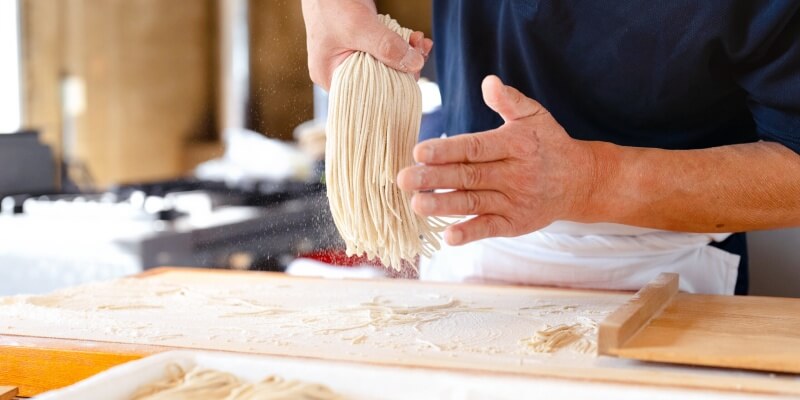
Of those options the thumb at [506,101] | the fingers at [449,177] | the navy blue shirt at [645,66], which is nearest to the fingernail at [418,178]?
the fingers at [449,177]

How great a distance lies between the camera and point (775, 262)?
7.52 feet

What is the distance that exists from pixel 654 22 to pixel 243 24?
5.44 metres

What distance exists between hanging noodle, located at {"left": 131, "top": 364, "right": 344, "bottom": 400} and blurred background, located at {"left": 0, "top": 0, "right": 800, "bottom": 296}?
0.74 m

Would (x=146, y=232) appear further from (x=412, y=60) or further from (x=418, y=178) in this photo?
(x=418, y=178)

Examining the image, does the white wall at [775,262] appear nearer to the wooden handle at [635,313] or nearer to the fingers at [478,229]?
the wooden handle at [635,313]

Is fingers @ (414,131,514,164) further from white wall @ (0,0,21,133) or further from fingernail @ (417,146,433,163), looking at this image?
white wall @ (0,0,21,133)

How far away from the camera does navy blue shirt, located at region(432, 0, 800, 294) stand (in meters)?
1.62

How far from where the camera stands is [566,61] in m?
1.83

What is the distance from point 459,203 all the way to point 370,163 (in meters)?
0.25

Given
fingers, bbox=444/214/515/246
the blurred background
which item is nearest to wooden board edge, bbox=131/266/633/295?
the blurred background

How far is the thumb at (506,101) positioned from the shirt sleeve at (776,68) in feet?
1.52

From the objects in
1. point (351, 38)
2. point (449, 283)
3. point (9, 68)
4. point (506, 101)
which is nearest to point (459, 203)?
point (506, 101)

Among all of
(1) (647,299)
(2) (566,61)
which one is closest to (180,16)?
(2) (566,61)

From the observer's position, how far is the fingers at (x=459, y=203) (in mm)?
1367
